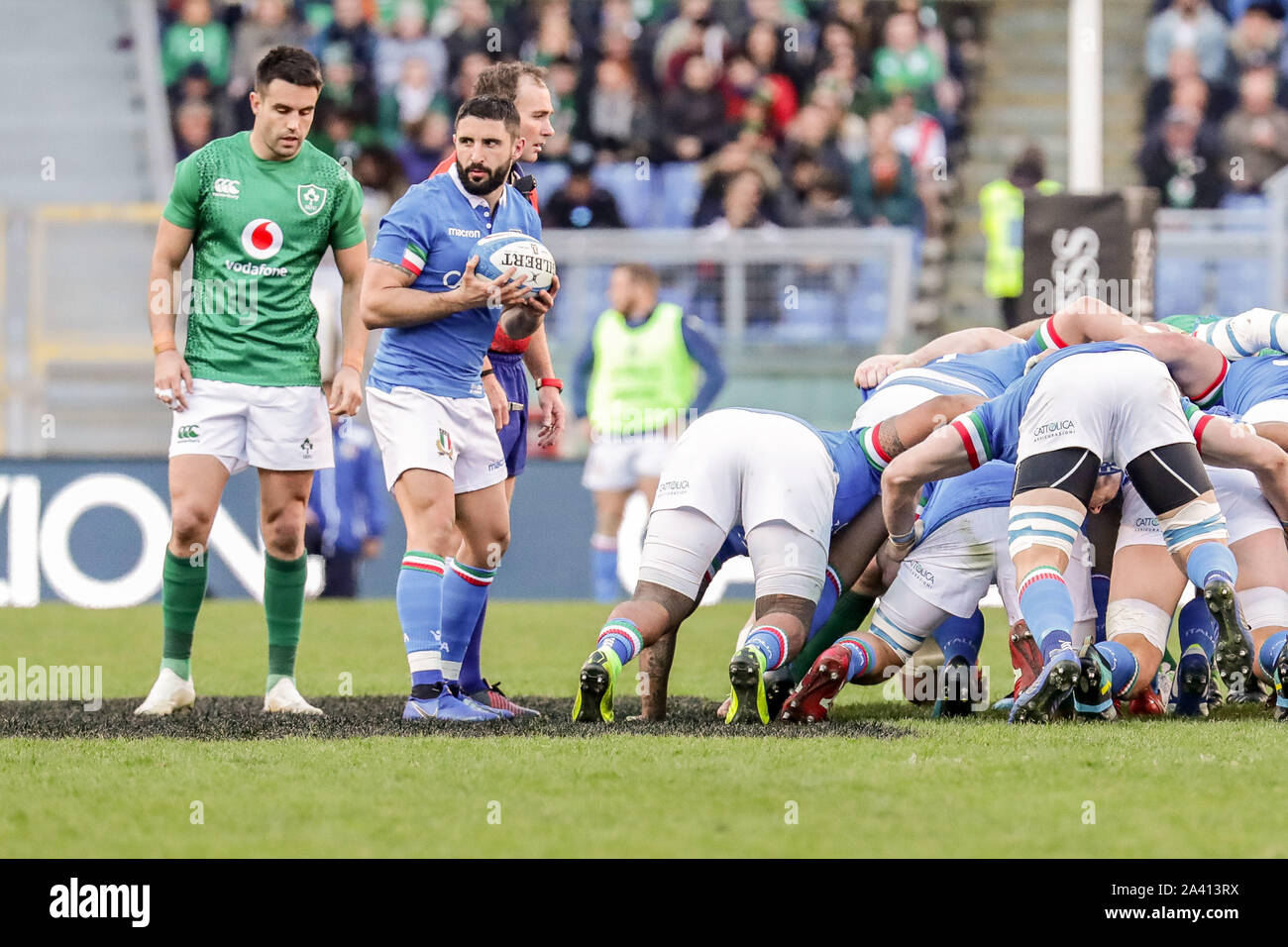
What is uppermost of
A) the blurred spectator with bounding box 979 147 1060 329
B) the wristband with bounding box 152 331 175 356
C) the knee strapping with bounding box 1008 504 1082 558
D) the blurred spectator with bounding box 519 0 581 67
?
the blurred spectator with bounding box 519 0 581 67

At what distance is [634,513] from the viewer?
12891 millimetres

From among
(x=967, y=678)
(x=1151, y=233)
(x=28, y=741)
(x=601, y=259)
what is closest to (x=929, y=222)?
(x=601, y=259)

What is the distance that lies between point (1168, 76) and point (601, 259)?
712cm

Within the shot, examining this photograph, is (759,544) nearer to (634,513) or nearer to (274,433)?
(274,433)

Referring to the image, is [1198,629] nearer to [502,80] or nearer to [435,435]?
[435,435]

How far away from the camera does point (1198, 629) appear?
657cm

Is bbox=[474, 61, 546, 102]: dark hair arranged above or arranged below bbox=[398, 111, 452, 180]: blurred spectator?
below

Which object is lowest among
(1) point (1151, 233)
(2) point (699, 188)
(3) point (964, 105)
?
(1) point (1151, 233)

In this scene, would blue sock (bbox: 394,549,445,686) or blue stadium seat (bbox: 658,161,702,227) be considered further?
blue stadium seat (bbox: 658,161,702,227)

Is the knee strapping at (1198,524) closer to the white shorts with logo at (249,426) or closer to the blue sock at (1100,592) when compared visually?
the blue sock at (1100,592)

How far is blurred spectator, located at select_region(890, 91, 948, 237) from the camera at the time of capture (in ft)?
54.0

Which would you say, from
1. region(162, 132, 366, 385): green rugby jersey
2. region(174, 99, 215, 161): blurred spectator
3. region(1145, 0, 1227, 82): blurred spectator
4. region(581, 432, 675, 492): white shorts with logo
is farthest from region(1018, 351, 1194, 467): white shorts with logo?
region(1145, 0, 1227, 82): blurred spectator

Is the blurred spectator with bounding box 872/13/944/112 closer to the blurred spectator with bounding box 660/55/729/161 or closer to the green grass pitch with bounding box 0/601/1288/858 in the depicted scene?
the blurred spectator with bounding box 660/55/729/161

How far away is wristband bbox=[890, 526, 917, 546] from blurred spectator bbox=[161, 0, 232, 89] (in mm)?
11765
